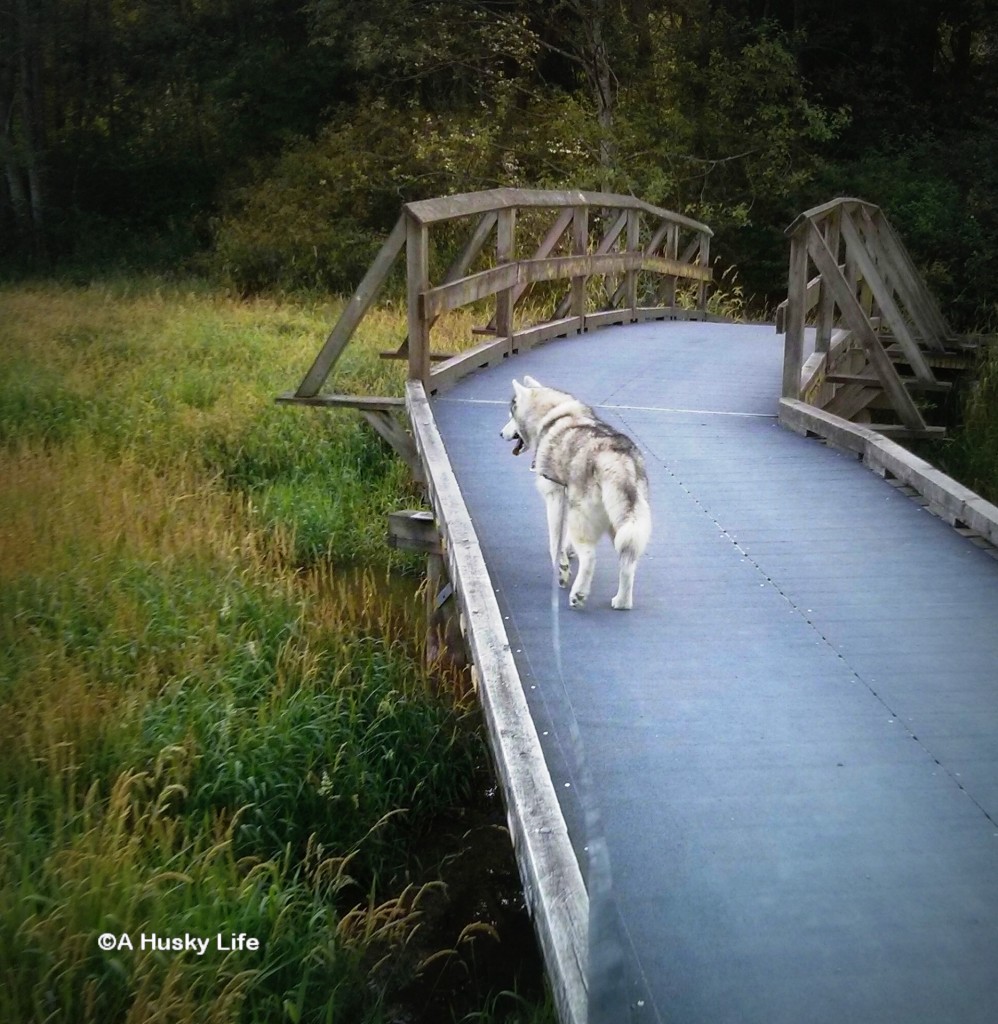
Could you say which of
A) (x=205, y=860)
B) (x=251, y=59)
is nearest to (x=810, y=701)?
(x=205, y=860)

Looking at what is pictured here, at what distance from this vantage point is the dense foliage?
787 inches

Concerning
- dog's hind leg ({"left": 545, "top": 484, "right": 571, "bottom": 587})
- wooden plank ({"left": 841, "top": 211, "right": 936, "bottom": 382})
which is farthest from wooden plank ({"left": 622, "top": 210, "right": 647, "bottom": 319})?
dog's hind leg ({"left": 545, "top": 484, "right": 571, "bottom": 587})

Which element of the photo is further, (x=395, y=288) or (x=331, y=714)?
(x=395, y=288)

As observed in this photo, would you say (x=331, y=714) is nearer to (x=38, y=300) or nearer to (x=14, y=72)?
(x=38, y=300)

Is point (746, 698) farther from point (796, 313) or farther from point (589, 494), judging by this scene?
point (796, 313)

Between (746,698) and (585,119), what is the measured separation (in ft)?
57.4

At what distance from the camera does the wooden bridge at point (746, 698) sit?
2.81 m

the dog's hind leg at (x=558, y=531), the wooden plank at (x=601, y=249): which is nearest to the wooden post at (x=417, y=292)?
the dog's hind leg at (x=558, y=531)

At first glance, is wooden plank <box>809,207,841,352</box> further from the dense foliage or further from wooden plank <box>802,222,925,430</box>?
the dense foliage

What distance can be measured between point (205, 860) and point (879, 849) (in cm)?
230

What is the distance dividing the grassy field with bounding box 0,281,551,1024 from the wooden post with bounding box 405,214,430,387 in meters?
1.43

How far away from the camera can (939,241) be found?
18.9 meters

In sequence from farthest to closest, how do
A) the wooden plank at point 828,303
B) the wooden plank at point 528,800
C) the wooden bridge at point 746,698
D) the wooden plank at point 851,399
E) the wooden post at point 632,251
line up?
1. the wooden post at point 632,251
2. the wooden plank at point 851,399
3. the wooden plank at point 828,303
4. the wooden bridge at point 746,698
5. the wooden plank at point 528,800

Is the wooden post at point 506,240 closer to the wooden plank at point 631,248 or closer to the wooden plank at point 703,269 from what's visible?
the wooden plank at point 631,248
